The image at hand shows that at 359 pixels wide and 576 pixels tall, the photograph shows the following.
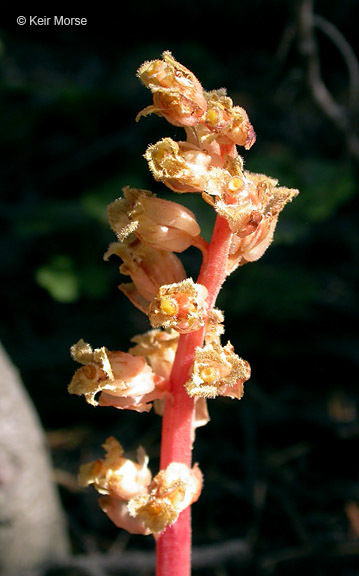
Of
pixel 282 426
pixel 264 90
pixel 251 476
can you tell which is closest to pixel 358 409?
pixel 282 426

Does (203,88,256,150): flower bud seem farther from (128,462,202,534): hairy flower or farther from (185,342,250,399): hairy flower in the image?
(128,462,202,534): hairy flower

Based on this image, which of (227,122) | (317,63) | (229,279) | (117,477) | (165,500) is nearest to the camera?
(227,122)

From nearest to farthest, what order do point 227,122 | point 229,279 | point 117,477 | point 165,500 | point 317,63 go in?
point 227,122 < point 165,500 < point 117,477 < point 317,63 < point 229,279

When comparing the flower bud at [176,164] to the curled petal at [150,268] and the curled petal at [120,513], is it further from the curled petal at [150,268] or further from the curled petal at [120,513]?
the curled petal at [120,513]

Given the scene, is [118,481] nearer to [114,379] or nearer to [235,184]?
[114,379]

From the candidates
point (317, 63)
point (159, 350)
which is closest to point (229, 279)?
point (317, 63)

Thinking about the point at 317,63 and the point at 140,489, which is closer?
the point at 140,489

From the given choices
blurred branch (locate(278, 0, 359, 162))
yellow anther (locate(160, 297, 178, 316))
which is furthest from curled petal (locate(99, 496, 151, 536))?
blurred branch (locate(278, 0, 359, 162))
